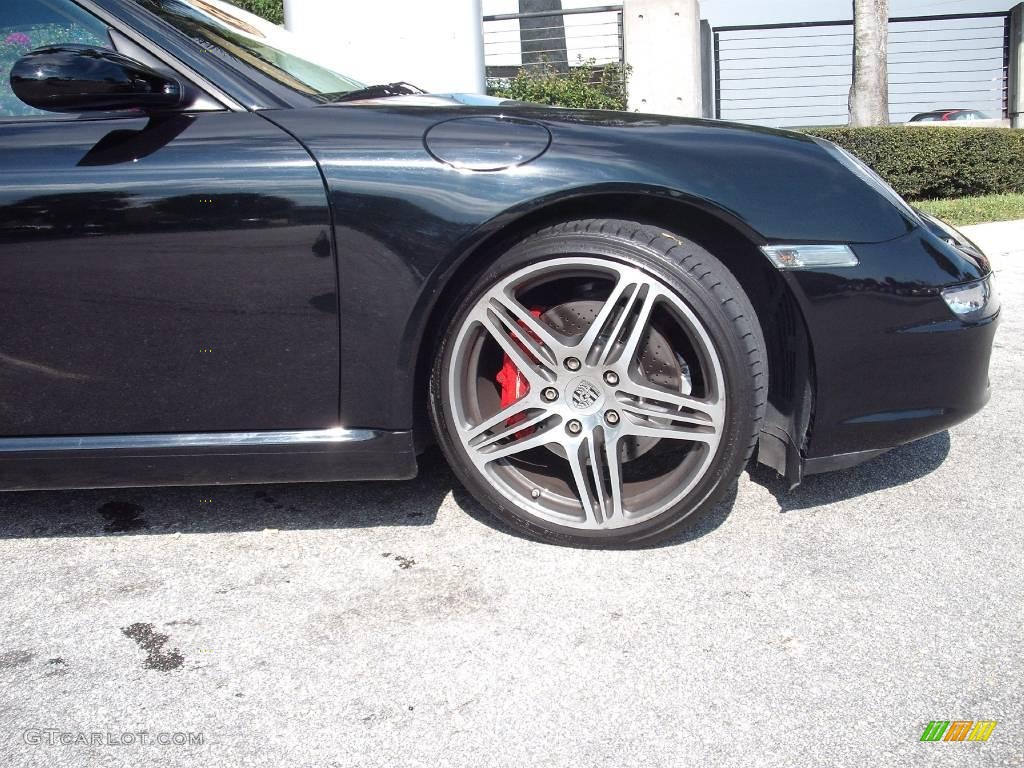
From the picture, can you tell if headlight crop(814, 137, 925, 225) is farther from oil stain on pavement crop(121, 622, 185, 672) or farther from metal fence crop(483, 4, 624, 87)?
metal fence crop(483, 4, 624, 87)

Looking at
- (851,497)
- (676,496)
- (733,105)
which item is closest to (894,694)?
(676,496)

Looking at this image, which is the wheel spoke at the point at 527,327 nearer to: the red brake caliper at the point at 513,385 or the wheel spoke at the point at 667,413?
the red brake caliper at the point at 513,385

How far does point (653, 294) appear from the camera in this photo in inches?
88.4

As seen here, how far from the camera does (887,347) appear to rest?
2.27 meters

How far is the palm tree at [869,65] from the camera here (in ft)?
38.7

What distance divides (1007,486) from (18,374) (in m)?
2.65

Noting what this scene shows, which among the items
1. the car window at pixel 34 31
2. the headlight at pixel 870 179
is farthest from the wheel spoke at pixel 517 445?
the car window at pixel 34 31

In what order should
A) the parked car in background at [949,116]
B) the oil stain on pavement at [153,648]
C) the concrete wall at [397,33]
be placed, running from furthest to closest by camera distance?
the parked car in background at [949,116], the concrete wall at [397,33], the oil stain on pavement at [153,648]

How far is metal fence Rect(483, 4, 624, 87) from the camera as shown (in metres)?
12.6

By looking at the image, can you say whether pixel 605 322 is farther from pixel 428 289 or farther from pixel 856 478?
pixel 856 478

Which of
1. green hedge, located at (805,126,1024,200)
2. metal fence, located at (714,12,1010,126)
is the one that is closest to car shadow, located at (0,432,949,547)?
green hedge, located at (805,126,1024,200)

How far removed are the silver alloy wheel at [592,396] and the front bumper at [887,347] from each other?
26 cm

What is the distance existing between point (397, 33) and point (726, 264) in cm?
640

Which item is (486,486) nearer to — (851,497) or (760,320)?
(760,320)
